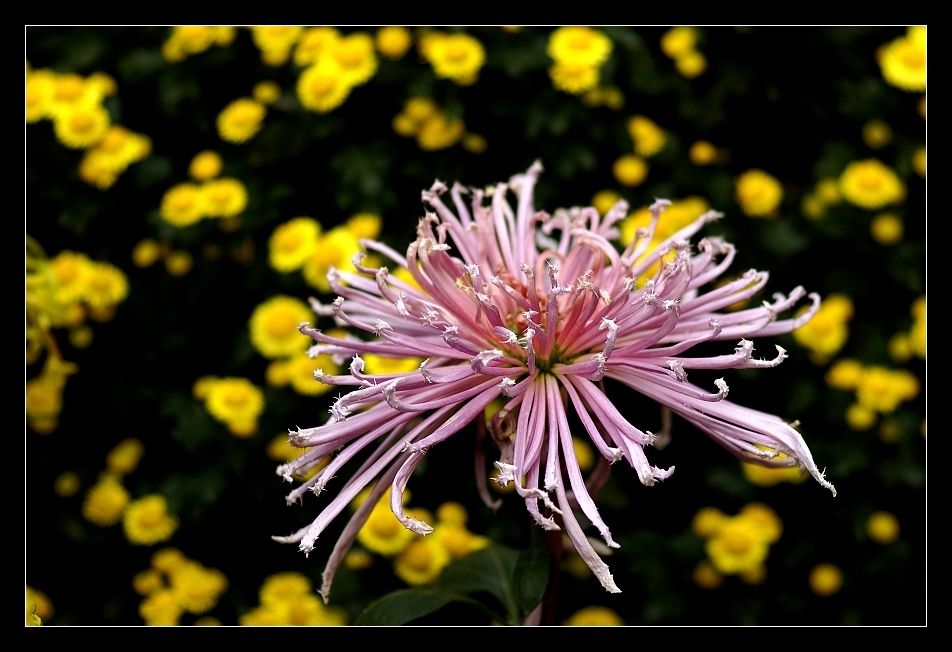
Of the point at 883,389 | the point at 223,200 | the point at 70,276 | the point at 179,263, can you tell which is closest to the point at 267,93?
the point at 223,200

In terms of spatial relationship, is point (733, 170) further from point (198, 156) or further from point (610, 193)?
point (198, 156)

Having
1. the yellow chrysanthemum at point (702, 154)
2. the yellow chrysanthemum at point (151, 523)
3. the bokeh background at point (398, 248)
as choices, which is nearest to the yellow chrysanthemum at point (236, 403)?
the bokeh background at point (398, 248)

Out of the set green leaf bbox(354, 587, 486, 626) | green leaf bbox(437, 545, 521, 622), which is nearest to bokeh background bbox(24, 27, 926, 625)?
green leaf bbox(437, 545, 521, 622)

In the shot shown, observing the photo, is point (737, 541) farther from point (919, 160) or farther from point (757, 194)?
point (919, 160)

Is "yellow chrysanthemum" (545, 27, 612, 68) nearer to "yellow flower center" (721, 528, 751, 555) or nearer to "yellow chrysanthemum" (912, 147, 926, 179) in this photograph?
"yellow chrysanthemum" (912, 147, 926, 179)

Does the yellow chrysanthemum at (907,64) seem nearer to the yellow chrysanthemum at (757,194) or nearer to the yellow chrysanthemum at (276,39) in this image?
the yellow chrysanthemum at (757,194)
